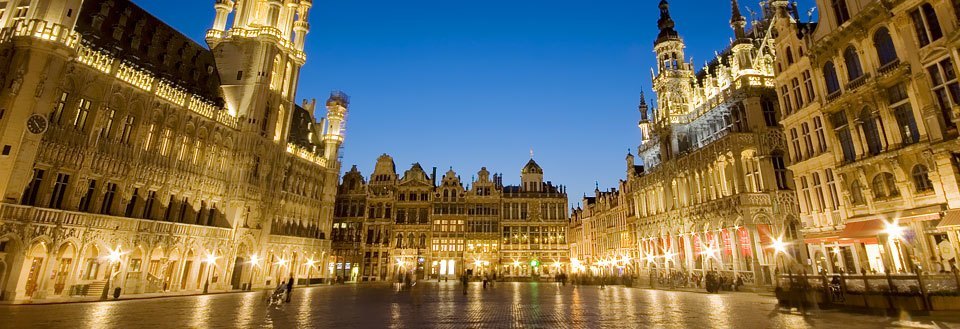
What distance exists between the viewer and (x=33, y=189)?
2377 cm

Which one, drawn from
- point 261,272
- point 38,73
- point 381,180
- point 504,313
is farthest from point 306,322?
point 381,180

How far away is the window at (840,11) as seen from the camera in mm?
23328

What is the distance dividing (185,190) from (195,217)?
2.41m

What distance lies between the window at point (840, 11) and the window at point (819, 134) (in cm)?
541

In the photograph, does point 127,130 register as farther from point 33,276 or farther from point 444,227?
point 444,227

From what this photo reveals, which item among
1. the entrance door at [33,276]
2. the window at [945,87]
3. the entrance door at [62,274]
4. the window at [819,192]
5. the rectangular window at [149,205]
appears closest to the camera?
the window at [945,87]

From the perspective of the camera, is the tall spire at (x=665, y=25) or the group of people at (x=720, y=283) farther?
the tall spire at (x=665, y=25)

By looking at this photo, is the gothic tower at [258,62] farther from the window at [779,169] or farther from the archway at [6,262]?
the window at [779,169]

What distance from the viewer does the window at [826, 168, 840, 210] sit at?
24.0 m

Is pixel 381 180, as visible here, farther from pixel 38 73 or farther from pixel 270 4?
pixel 38 73

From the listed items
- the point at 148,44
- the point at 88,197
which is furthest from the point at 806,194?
the point at 148,44

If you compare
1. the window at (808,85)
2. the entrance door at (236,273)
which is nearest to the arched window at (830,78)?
the window at (808,85)

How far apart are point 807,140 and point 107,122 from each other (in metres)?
43.8

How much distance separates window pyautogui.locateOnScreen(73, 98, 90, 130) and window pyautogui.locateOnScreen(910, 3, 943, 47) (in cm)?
4357
